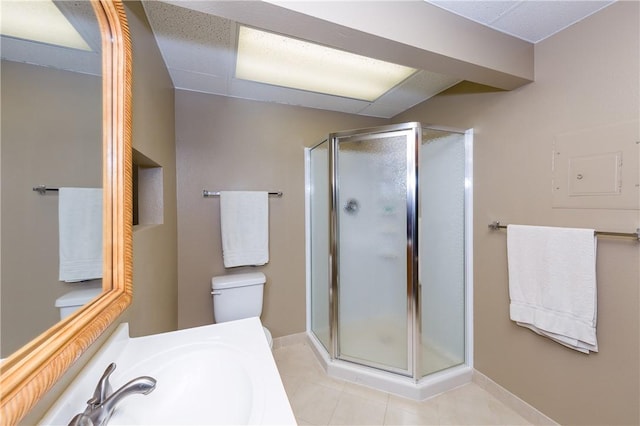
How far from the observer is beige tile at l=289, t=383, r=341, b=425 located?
1.49 m

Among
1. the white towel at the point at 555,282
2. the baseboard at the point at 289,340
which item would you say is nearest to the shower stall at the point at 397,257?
the baseboard at the point at 289,340

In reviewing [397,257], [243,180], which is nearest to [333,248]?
[397,257]

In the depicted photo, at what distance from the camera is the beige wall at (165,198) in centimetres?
97

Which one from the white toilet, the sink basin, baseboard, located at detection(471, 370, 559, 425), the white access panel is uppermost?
the white access panel

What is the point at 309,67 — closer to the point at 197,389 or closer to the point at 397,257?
the point at 397,257

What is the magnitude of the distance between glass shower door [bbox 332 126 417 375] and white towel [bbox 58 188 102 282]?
57.2 inches

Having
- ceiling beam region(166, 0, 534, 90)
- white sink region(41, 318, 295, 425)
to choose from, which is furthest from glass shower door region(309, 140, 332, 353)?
white sink region(41, 318, 295, 425)

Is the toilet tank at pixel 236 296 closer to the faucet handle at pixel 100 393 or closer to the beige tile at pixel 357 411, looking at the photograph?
the beige tile at pixel 357 411

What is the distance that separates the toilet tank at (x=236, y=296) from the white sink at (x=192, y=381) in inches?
37.7

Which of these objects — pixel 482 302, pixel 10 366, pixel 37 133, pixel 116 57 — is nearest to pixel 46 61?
pixel 37 133

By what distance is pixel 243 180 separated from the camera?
2.07 meters

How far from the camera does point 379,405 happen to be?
61.9 inches

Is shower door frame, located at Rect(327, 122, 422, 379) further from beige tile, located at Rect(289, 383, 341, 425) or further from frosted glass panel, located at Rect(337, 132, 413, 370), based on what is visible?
beige tile, located at Rect(289, 383, 341, 425)

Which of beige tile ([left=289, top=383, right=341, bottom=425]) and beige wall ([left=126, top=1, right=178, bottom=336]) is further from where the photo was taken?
beige tile ([left=289, top=383, right=341, bottom=425])
